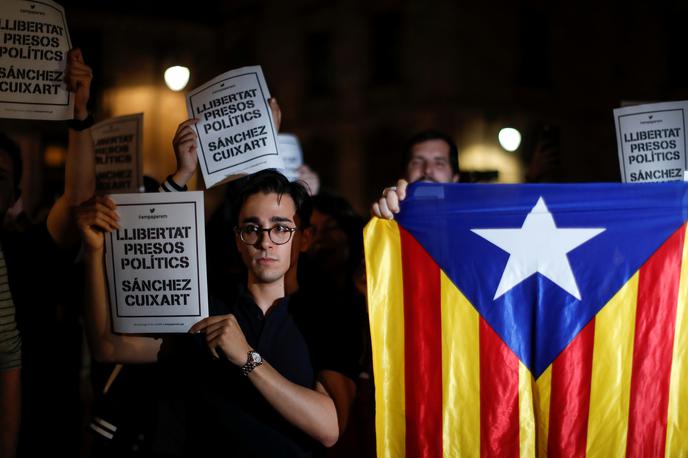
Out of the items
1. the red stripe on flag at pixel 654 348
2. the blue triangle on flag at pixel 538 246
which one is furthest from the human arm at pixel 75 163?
the red stripe on flag at pixel 654 348

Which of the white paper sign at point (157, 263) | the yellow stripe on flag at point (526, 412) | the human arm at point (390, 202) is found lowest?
the yellow stripe on flag at point (526, 412)

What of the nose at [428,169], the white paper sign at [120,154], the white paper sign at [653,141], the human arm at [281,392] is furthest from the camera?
the white paper sign at [120,154]

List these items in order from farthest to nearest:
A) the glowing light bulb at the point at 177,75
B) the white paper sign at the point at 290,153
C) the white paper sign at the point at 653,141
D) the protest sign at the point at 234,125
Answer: the glowing light bulb at the point at 177,75
the white paper sign at the point at 290,153
the protest sign at the point at 234,125
the white paper sign at the point at 653,141

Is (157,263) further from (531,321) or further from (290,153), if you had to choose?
(290,153)

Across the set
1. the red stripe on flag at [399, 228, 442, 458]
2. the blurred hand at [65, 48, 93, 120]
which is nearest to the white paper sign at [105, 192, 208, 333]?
the blurred hand at [65, 48, 93, 120]

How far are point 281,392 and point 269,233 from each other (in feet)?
1.87

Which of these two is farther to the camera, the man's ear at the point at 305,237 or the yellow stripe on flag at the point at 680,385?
the man's ear at the point at 305,237

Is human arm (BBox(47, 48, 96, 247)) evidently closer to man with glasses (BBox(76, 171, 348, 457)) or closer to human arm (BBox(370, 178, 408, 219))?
man with glasses (BBox(76, 171, 348, 457))

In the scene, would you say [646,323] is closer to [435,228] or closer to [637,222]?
[637,222]

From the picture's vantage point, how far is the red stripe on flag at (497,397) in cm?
275

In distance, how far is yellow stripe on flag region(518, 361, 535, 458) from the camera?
108 inches

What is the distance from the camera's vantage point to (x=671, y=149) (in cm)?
320

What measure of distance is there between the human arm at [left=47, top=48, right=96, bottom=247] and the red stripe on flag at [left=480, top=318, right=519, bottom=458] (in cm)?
168

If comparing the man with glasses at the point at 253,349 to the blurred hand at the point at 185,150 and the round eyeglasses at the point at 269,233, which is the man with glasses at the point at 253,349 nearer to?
the round eyeglasses at the point at 269,233
